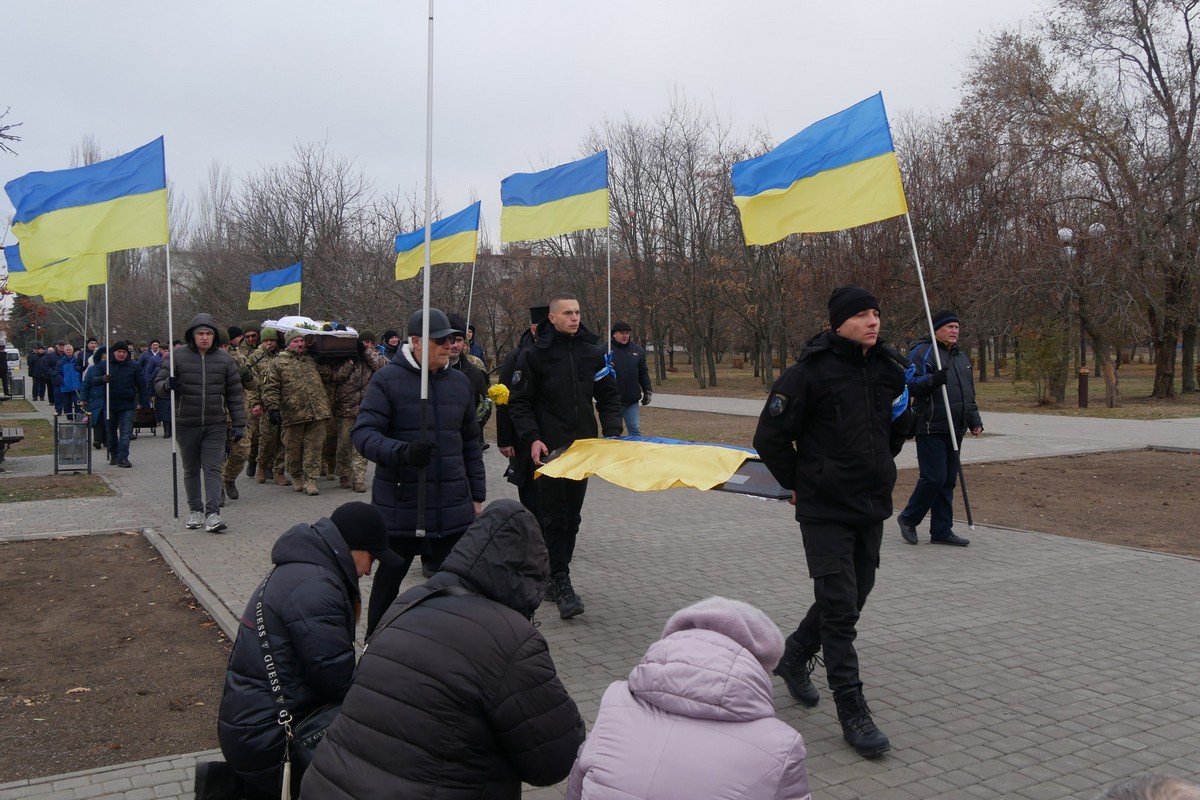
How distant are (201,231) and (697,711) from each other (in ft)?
188

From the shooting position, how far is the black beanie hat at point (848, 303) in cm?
460

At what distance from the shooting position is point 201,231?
5431cm

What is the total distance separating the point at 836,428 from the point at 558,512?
260cm

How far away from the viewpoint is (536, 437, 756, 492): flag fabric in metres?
4.91

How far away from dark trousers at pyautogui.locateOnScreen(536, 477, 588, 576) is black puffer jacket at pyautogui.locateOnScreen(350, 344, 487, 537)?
38.7 inches

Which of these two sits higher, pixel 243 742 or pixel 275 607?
pixel 275 607

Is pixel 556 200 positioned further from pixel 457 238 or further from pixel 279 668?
pixel 279 668

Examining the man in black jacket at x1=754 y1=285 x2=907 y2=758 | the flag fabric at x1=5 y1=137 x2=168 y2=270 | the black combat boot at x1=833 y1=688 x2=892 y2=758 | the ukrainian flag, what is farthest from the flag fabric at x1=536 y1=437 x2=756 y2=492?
the ukrainian flag

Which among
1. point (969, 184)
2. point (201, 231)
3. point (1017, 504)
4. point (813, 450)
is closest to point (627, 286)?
point (969, 184)

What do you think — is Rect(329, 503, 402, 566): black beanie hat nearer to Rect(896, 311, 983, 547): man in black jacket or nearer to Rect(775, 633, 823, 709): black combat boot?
Rect(775, 633, 823, 709): black combat boot

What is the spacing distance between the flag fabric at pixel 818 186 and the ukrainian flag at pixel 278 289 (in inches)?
571

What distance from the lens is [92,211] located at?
421 inches

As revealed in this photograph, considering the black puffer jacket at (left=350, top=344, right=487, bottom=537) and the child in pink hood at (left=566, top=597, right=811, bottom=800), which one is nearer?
the child in pink hood at (left=566, top=597, right=811, bottom=800)

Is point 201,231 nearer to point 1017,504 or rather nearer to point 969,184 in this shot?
point 969,184
